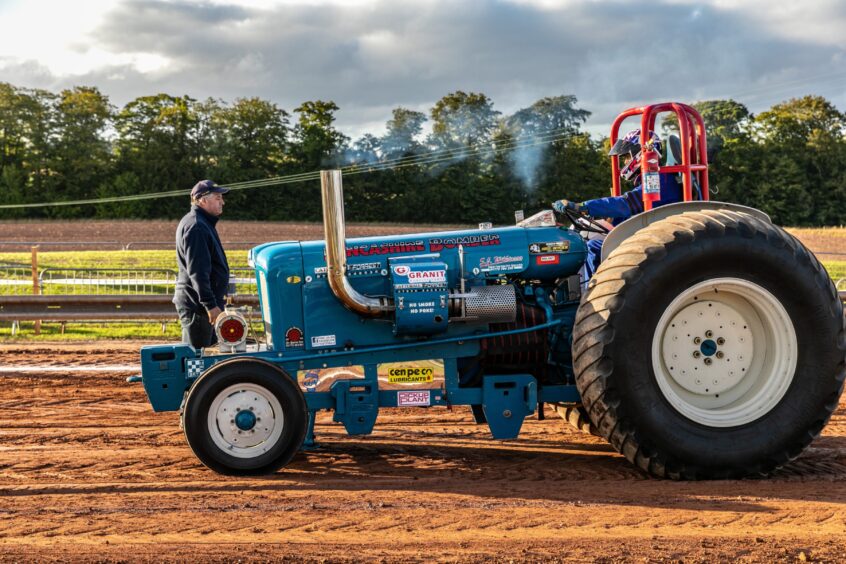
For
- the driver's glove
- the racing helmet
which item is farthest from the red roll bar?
the driver's glove

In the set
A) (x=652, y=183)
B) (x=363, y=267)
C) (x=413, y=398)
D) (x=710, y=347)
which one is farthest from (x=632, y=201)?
(x=413, y=398)

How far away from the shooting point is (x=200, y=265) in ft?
22.3

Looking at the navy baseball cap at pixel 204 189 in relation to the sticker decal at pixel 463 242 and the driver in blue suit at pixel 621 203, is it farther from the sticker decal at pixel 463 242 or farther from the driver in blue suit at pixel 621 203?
the driver in blue suit at pixel 621 203

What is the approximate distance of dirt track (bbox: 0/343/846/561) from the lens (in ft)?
15.0

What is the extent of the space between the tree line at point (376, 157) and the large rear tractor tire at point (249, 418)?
21010mm

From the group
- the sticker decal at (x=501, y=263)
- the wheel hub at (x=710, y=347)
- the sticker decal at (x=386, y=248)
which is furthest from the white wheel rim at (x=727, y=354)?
the sticker decal at (x=386, y=248)

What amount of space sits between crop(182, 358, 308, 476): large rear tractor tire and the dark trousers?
1173 millimetres

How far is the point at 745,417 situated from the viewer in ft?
19.7

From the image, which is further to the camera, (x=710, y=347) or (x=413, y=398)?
(x=413, y=398)

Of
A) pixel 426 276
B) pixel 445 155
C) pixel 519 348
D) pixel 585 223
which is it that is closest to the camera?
pixel 426 276

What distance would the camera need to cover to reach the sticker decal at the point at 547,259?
6.59 meters

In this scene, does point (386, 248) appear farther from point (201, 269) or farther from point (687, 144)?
point (687, 144)

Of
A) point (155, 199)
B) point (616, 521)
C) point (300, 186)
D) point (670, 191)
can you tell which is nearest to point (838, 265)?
point (670, 191)

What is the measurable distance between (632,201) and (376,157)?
95.8 feet
